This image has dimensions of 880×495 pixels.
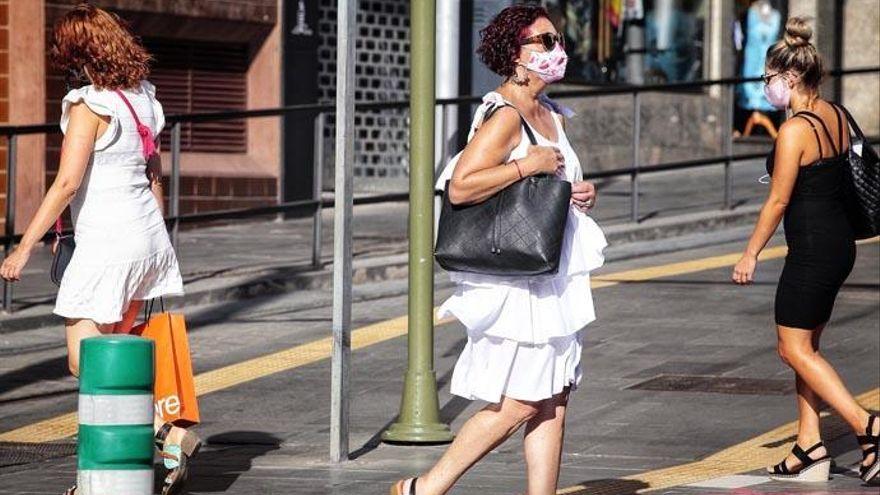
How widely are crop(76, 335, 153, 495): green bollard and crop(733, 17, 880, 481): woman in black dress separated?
103 inches

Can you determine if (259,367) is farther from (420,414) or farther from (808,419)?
(808,419)

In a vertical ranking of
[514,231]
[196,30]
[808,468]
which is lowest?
[808,468]

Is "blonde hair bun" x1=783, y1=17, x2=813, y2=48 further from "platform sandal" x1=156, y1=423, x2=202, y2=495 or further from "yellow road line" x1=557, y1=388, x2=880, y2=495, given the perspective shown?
"platform sandal" x1=156, y1=423, x2=202, y2=495

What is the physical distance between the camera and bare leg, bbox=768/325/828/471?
814 cm

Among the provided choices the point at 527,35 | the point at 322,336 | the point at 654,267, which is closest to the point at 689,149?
the point at 654,267

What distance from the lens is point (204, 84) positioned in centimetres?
1919

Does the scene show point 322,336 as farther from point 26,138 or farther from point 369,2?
point 369,2

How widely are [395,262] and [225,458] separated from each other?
6404 mm

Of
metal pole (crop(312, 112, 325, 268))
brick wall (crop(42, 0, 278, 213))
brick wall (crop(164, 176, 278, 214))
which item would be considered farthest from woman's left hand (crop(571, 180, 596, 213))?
brick wall (crop(164, 176, 278, 214))

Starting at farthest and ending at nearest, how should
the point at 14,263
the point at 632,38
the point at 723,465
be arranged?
the point at 632,38 < the point at 723,465 < the point at 14,263

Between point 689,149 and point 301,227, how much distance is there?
705cm

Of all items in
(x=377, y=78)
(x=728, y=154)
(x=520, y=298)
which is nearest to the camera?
(x=520, y=298)

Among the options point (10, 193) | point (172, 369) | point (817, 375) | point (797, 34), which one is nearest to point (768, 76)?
point (797, 34)

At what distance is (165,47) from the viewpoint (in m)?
18.8
